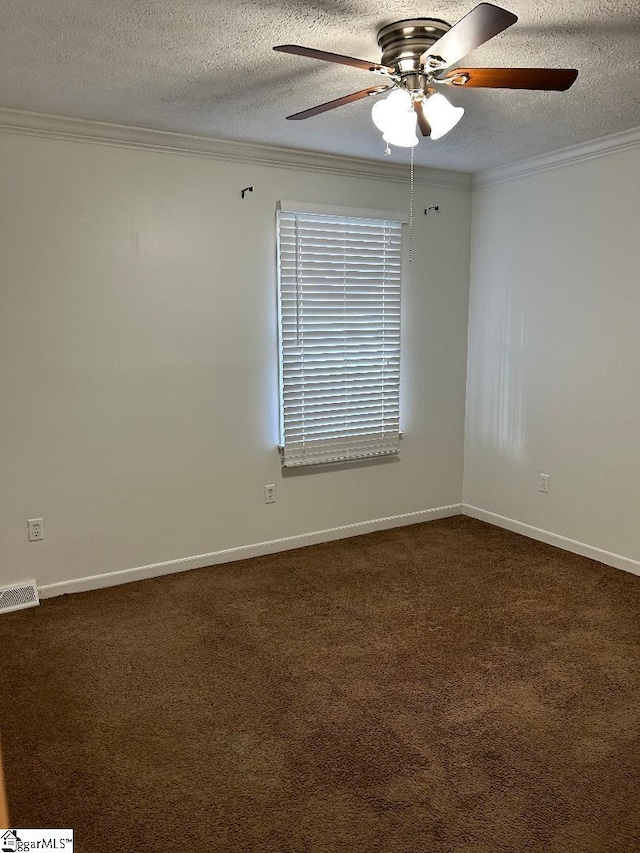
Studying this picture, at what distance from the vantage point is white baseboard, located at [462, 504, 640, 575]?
392cm

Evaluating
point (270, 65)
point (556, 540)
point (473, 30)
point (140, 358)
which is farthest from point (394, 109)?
point (556, 540)

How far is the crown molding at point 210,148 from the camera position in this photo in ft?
10.7

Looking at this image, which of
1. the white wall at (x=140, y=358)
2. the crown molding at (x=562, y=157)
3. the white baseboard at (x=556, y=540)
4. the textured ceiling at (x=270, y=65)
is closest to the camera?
the textured ceiling at (x=270, y=65)

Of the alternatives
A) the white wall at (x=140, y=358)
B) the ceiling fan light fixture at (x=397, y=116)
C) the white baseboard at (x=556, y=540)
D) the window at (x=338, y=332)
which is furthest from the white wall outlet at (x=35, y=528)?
the white baseboard at (x=556, y=540)

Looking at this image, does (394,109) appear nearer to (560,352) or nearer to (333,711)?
(333,711)

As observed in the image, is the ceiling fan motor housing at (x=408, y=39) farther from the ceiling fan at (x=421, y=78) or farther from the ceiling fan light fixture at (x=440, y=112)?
the ceiling fan light fixture at (x=440, y=112)

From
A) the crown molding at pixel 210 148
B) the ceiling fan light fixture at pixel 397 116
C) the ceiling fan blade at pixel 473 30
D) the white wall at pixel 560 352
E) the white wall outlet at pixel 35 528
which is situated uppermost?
the crown molding at pixel 210 148

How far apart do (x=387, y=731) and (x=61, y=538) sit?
2108mm

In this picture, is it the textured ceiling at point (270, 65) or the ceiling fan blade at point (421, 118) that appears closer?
the textured ceiling at point (270, 65)

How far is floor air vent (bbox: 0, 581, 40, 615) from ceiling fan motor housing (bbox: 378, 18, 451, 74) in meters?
3.06

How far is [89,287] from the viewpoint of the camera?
352 centimetres

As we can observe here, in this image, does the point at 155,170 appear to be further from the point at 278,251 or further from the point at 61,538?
the point at 61,538
